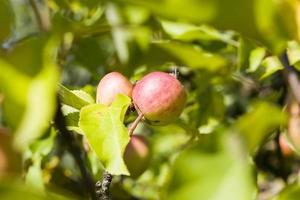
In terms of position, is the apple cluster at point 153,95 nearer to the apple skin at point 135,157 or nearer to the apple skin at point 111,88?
the apple skin at point 111,88

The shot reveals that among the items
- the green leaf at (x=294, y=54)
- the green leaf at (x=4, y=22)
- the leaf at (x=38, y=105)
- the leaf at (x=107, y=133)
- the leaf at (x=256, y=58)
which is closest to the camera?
the leaf at (x=38, y=105)

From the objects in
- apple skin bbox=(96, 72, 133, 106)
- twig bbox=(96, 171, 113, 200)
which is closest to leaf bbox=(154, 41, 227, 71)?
apple skin bbox=(96, 72, 133, 106)

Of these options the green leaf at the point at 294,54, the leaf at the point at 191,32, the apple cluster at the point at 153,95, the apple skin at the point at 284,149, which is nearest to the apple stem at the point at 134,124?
the apple cluster at the point at 153,95

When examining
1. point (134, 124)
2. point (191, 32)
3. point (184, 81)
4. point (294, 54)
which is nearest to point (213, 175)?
point (134, 124)

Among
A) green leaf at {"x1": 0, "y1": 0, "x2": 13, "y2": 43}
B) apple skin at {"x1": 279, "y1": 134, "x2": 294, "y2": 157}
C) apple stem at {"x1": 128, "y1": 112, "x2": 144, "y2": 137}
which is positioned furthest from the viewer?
apple skin at {"x1": 279, "y1": 134, "x2": 294, "y2": 157}

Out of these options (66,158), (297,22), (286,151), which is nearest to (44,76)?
(297,22)

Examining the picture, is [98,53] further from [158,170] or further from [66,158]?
[66,158]

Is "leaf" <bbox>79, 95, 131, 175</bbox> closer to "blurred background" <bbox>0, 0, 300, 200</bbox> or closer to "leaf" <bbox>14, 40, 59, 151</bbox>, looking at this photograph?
"blurred background" <bbox>0, 0, 300, 200</bbox>
